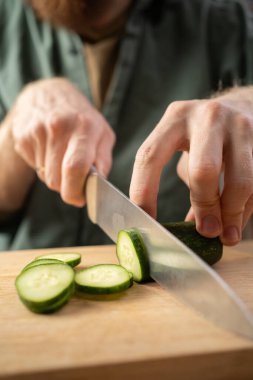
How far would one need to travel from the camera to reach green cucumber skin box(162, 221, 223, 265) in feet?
3.19

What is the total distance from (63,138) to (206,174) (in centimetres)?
50

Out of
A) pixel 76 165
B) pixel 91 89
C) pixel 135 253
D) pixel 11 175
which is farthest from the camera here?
pixel 91 89

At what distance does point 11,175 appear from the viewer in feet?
5.13

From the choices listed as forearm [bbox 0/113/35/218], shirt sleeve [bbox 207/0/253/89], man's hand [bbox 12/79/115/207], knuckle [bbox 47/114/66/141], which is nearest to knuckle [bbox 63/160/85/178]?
man's hand [bbox 12/79/115/207]

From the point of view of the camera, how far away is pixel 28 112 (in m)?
1.37

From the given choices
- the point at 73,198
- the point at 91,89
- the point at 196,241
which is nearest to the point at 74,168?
the point at 73,198

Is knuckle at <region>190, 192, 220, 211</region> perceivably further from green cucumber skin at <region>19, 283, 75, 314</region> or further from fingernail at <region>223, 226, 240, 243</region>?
green cucumber skin at <region>19, 283, 75, 314</region>

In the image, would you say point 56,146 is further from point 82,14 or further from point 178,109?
point 82,14

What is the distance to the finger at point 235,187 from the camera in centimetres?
91

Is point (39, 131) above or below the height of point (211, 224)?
above

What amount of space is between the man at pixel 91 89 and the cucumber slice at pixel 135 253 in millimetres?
254

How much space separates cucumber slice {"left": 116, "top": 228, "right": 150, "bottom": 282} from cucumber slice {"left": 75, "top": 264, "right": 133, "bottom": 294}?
3cm

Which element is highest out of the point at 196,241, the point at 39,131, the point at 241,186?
the point at 39,131

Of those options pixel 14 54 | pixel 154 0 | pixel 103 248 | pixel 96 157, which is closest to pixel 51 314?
pixel 103 248
